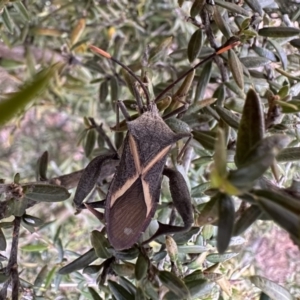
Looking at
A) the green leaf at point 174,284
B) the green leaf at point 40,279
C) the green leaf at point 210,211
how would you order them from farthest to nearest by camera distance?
the green leaf at point 40,279 → the green leaf at point 174,284 → the green leaf at point 210,211

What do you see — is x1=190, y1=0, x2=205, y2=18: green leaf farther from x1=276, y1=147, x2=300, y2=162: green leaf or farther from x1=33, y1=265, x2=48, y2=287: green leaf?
x1=33, y1=265, x2=48, y2=287: green leaf

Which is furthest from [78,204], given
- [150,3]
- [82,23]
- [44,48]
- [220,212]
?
[150,3]

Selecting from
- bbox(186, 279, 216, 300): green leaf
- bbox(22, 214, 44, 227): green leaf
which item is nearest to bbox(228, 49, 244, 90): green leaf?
bbox(186, 279, 216, 300): green leaf

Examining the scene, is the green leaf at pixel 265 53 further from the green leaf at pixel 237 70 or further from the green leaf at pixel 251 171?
the green leaf at pixel 251 171

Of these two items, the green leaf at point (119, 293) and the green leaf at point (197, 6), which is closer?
the green leaf at point (119, 293)

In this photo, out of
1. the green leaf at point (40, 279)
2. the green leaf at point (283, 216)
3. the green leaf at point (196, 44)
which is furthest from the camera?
the green leaf at point (40, 279)

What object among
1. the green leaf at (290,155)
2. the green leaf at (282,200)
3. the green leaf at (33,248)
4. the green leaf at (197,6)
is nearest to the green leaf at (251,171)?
the green leaf at (282,200)

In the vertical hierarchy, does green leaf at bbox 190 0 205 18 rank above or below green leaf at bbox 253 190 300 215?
above
